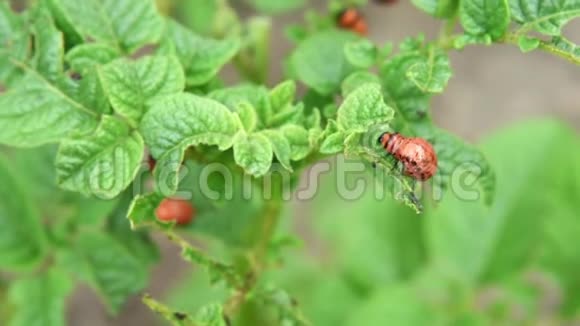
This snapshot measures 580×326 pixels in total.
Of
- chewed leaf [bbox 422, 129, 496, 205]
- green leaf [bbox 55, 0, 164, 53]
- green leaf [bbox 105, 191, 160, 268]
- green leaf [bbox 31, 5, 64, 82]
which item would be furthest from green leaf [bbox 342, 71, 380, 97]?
green leaf [bbox 105, 191, 160, 268]

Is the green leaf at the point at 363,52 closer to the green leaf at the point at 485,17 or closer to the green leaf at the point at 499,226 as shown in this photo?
the green leaf at the point at 485,17

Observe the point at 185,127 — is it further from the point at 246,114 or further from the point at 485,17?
the point at 485,17

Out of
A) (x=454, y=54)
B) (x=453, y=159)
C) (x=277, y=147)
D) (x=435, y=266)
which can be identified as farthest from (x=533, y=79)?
(x=277, y=147)

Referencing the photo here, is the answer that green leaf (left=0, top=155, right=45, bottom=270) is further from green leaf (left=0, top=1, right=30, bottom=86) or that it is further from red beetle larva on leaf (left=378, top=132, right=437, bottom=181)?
red beetle larva on leaf (left=378, top=132, right=437, bottom=181)

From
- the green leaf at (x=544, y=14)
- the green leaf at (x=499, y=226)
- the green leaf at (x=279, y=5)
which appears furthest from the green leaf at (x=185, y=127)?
the green leaf at (x=499, y=226)

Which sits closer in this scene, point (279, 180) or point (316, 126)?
point (316, 126)

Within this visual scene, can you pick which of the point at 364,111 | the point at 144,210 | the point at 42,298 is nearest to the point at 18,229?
the point at 42,298

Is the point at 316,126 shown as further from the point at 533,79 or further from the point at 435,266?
the point at 533,79
